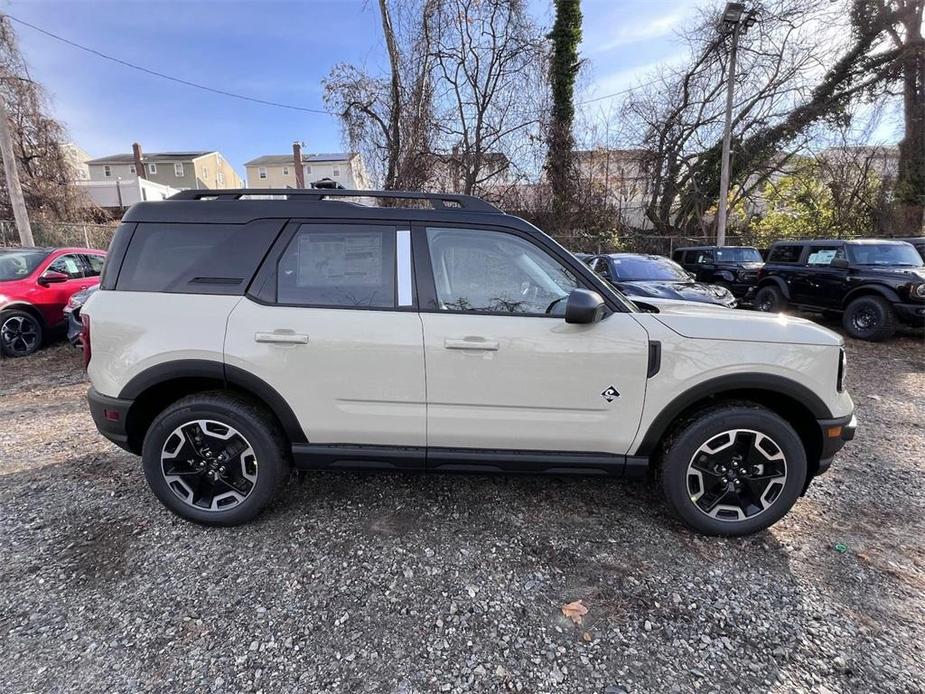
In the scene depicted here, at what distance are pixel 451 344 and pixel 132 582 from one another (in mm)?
2049

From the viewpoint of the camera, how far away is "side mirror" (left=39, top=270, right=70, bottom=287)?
7.04 meters

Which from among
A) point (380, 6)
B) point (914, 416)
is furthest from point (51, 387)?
point (380, 6)

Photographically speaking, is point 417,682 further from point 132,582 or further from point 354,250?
point 354,250

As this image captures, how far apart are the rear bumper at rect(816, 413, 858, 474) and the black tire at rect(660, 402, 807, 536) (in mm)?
144

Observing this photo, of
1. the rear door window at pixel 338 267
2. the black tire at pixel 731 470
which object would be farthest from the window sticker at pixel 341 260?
the black tire at pixel 731 470

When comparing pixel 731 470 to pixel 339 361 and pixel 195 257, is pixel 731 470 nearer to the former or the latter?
pixel 339 361

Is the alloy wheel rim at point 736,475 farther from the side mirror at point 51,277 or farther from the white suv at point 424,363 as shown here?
the side mirror at point 51,277

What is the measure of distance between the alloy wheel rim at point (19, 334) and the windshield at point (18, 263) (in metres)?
0.60

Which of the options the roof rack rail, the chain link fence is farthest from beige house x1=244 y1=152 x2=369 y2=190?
the roof rack rail

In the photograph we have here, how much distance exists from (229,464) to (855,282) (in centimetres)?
995

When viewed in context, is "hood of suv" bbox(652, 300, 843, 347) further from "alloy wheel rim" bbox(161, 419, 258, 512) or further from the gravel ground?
"alloy wheel rim" bbox(161, 419, 258, 512)

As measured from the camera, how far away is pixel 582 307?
7.95 ft

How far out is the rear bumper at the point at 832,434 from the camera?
8.63 ft

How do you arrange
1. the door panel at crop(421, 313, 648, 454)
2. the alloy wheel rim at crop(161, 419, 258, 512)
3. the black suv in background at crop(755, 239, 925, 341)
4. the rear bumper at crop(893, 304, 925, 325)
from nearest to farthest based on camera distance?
1. the door panel at crop(421, 313, 648, 454)
2. the alloy wheel rim at crop(161, 419, 258, 512)
3. the rear bumper at crop(893, 304, 925, 325)
4. the black suv in background at crop(755, 239, 925, 341)
